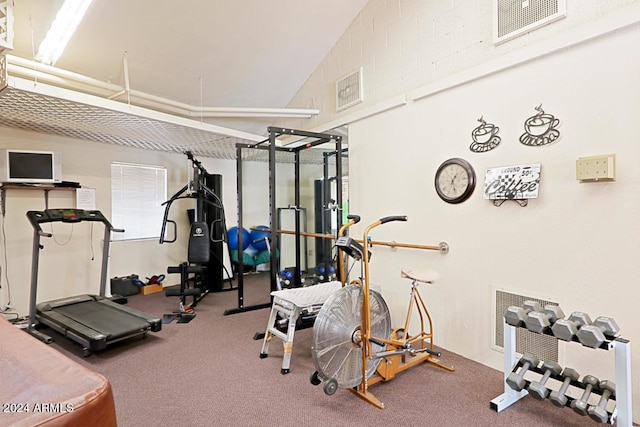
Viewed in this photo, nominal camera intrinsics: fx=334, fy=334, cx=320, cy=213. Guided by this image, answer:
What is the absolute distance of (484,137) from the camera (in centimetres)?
291

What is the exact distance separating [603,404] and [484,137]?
2039 mm

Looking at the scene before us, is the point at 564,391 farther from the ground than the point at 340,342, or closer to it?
closer to it

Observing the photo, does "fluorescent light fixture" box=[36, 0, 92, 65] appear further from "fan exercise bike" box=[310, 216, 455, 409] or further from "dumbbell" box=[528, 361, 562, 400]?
"dumbbell" box=[528, 361, 562, 400]

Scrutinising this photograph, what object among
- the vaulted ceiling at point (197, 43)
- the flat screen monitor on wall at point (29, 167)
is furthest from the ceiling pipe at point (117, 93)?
the flat screen monitor on wall at point (29, 167)

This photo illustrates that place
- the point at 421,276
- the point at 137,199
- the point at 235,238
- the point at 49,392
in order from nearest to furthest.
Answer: the point at 49,392
the point at 421,276
the point at 137,199
the point at 235,238

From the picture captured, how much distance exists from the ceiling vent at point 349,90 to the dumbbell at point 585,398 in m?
3.42

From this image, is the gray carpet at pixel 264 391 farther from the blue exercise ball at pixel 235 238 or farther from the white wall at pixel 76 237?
the blue exercise ball at pixel 235 238

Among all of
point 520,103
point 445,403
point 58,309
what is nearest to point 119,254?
point 58,309

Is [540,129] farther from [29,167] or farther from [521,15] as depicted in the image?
[29,167]

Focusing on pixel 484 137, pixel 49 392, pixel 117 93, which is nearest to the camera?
pixel 49 392

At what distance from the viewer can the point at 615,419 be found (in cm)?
195

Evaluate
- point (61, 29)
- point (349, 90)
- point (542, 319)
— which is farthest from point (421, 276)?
point (61, 29)

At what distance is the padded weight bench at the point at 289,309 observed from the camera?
2.87 meters

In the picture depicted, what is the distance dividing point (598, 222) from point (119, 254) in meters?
6.05
